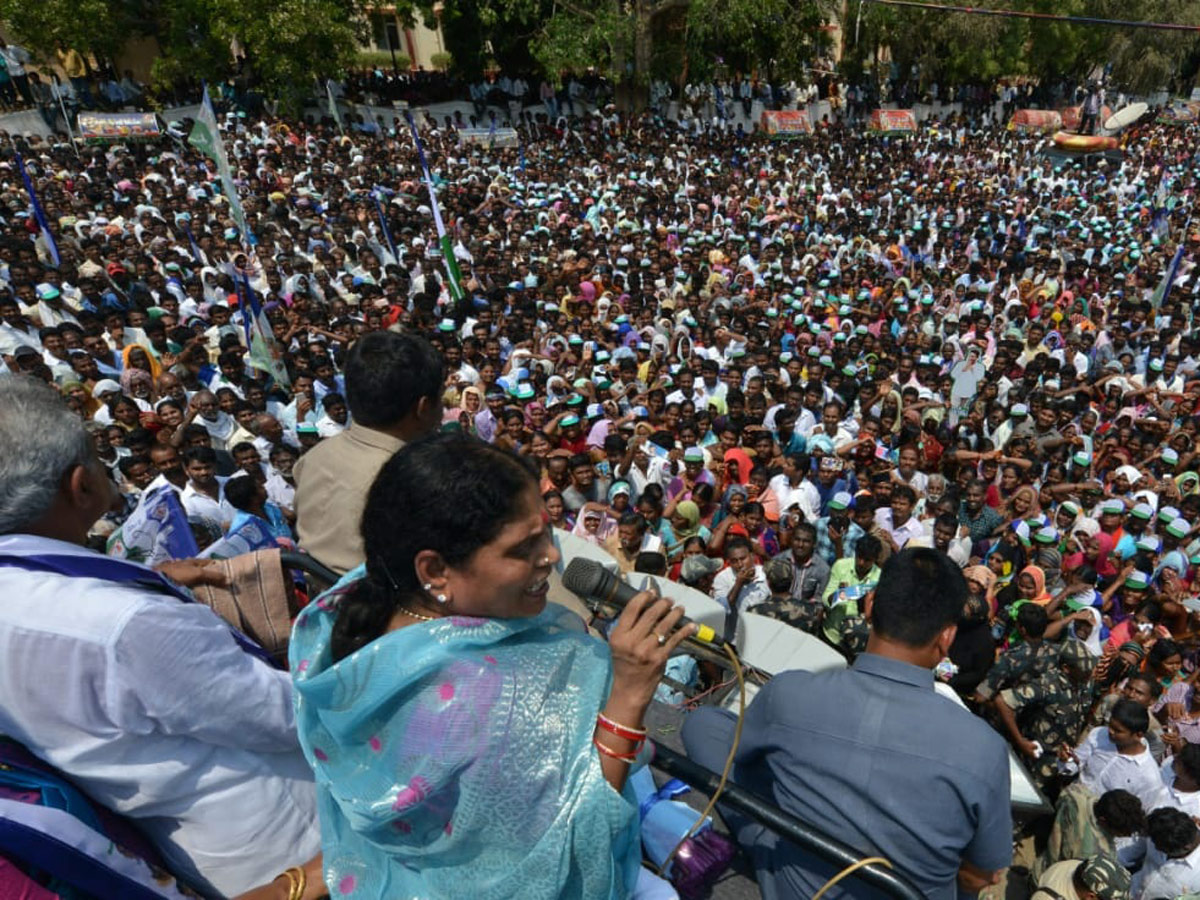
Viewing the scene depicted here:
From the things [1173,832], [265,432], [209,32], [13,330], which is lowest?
[1173,832]

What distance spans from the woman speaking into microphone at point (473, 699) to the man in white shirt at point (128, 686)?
19cm

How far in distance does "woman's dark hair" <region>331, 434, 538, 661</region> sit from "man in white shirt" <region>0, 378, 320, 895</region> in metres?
0.28

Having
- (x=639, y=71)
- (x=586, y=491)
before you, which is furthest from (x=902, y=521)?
(x=639, y=71)

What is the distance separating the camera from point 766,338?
29.3 ft

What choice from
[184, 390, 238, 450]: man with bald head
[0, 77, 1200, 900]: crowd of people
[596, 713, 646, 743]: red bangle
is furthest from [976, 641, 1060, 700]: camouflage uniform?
[184, 390, 238, 450]: man with bald head

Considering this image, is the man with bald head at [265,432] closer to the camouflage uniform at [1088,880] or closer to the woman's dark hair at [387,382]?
the woman's dark hair at [387,382]

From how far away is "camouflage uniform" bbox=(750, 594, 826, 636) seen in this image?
12.9ft

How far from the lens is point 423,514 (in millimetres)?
1161

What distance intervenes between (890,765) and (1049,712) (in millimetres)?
2918

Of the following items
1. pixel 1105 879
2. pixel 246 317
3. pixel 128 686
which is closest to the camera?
pixel 128 686

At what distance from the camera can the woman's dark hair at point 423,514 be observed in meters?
1.15

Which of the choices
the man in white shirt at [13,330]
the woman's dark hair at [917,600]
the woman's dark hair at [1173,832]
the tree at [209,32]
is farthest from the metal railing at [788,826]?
the tree at [209,32]

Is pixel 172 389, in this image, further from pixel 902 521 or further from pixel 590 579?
→ pixel 590 579

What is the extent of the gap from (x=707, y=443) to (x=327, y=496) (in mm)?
4626
